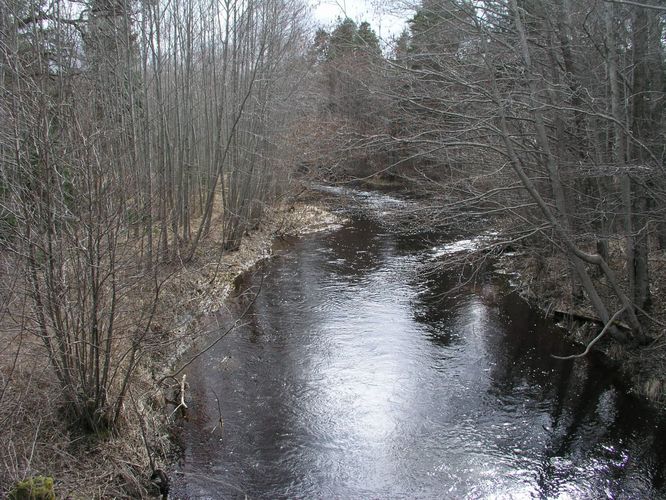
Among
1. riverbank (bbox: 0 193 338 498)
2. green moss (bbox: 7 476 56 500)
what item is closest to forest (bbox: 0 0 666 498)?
riverbank (bbox: 0 193 338 498)

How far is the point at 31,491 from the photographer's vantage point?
3.70 meters

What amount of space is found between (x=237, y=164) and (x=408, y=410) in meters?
10.2

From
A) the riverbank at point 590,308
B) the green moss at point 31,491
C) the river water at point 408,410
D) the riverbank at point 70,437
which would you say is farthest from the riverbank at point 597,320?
the green moss at point 31,491

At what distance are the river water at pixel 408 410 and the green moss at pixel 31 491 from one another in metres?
1.95

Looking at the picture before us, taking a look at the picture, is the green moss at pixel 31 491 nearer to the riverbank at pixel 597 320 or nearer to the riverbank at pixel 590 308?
the riverbank at pixel 590 308

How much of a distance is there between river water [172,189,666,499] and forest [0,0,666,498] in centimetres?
80

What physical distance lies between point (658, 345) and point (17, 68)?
372 inches

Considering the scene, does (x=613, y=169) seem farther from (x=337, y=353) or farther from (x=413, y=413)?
(x=337, y=353)

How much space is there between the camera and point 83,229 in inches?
201

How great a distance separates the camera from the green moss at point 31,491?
12.0 ft

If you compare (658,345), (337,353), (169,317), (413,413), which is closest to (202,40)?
(169,317)

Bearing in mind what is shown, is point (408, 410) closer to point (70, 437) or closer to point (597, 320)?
point (70, 437)

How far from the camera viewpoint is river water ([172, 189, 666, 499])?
591cm

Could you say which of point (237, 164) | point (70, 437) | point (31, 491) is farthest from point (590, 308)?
point (237, 164)
